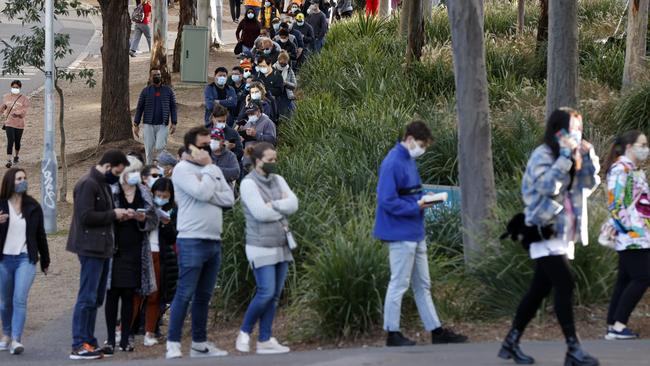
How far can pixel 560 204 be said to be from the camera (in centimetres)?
848

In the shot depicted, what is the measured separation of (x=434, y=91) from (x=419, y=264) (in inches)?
466

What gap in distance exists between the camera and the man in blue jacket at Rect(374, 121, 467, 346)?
378 inches

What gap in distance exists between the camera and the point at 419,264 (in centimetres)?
987

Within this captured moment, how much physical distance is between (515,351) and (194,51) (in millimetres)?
21332

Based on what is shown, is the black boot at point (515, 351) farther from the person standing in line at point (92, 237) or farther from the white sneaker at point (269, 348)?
the person standing in line at point (92, 237)

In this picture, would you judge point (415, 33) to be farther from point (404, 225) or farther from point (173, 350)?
point (404, 225)

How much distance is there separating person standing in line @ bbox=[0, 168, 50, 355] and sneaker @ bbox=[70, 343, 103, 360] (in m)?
0.89

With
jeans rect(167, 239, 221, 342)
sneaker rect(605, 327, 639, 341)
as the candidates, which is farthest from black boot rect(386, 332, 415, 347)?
jeans rect(167, 239, 221, 342)

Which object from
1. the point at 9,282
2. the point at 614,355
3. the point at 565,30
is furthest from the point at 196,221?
the point at 565,30

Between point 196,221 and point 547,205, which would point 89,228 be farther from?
point 547,205

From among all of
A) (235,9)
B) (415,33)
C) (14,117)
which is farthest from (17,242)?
(235,9)

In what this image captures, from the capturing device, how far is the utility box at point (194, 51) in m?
29.1

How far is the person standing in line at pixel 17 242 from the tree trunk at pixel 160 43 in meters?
16.6

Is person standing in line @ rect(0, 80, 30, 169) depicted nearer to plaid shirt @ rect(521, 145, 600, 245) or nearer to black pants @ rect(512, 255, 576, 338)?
plaid shirt @ rect(521, 145, 600, 245)
